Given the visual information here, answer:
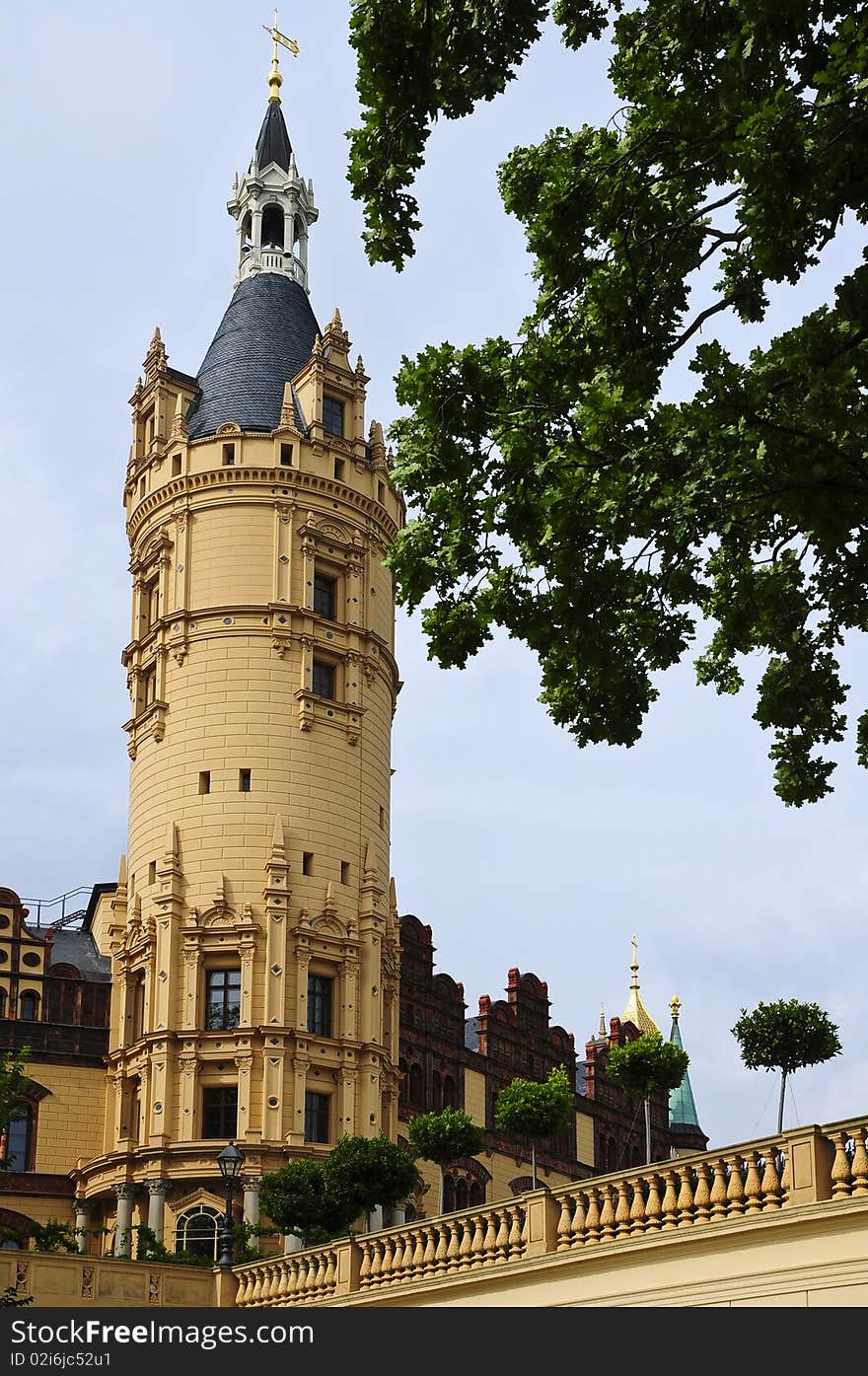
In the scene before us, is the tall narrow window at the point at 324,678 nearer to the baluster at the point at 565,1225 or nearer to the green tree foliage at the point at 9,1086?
the green tree foliage at the point at 9,1086

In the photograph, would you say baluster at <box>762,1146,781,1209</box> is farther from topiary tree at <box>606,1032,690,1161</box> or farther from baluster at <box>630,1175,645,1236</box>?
topiary tree at <box>606,1032,690,1161</box>

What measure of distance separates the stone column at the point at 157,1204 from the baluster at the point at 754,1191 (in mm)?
31415

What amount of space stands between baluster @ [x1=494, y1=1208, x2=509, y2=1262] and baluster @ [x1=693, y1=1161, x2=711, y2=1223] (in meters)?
5.35

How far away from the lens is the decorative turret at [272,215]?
70.6 metres

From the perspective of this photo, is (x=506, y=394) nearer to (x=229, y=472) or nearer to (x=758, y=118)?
(x=758, y=118)

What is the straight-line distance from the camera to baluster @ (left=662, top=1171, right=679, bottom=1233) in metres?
26.6

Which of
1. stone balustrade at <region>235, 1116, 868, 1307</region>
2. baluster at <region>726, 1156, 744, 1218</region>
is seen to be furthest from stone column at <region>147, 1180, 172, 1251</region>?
baluster at <region>726, 1156, 744, 1218</region>

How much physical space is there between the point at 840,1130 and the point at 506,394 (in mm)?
10821

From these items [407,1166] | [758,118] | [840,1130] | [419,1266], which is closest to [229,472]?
[407,1166]

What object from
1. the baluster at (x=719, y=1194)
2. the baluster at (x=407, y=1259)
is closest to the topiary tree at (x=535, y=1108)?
the baluster at (x=407, y=1259)

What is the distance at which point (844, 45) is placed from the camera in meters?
16.2

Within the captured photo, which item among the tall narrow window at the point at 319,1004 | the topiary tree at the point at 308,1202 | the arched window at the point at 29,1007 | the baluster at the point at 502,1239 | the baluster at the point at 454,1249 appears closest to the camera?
the baluster at the point at 502,1239

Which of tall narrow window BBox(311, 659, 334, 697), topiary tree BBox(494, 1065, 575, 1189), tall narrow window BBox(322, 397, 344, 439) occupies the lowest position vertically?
topiary tree BBox(494, 1065, 575, 1189)

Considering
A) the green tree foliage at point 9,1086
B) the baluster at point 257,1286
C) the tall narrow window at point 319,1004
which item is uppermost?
the tall narrow window at point 319,1004
